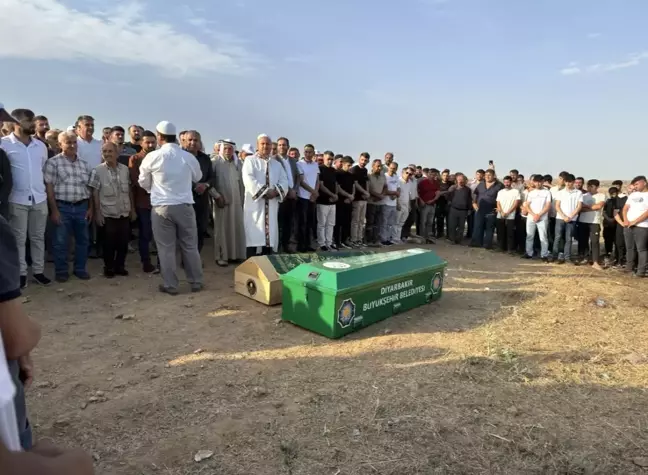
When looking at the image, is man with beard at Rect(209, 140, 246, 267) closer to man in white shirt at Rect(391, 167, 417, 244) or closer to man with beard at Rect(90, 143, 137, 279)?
man with beard at Rect(90, 143, 137, 279)

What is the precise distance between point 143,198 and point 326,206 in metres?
3.79

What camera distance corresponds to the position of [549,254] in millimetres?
10141

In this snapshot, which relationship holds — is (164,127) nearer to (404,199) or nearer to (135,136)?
(135,136)

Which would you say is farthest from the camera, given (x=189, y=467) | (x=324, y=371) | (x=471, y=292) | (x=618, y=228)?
(x=618, y=228)

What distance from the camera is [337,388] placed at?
366 cm

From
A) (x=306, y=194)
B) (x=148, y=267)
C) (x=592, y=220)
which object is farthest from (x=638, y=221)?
(x=148, y=267)

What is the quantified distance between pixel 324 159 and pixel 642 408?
7676 millimetres

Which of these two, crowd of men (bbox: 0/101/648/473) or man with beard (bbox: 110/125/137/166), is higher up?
man with beard (bbox: 110/125/137/166)

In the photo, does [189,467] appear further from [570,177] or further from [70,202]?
[570,177]

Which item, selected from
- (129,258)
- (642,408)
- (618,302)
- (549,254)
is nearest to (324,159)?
(129,258)

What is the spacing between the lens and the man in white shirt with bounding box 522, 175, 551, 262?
1003 cm

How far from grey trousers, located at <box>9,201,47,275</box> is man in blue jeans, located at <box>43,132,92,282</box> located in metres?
0.20

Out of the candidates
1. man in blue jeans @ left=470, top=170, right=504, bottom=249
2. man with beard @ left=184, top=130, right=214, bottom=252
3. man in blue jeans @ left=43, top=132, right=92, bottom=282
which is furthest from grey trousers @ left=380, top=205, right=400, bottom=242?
man in blue jeans @ left=43, top=132, right=92, bottom=282

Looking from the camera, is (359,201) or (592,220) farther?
(359,201)
